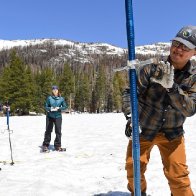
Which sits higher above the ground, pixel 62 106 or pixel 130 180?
pixel 62 106

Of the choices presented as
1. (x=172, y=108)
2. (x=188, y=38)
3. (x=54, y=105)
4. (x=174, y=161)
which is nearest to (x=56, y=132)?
(x=54, y=105)

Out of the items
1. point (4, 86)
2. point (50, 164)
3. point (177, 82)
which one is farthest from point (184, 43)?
point (4, 86)

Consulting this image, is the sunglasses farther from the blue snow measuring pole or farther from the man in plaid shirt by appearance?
the blue snow measuring pole

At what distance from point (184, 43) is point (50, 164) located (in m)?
5.89

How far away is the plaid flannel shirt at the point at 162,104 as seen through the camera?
4.13m

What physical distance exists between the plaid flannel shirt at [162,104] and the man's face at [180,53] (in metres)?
0.13

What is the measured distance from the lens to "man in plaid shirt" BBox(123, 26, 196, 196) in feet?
13.5

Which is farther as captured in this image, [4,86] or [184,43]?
[4,86]

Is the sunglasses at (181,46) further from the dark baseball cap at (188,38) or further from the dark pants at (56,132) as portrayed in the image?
the dark pants at (56,132)

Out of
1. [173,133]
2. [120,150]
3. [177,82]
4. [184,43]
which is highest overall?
[184,43]

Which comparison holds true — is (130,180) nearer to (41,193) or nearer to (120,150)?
(41,193)

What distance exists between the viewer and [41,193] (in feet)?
20.4

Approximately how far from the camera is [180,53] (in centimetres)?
417

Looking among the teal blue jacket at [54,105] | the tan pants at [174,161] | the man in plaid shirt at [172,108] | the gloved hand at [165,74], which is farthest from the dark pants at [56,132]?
the gloved hand at [165,74]
